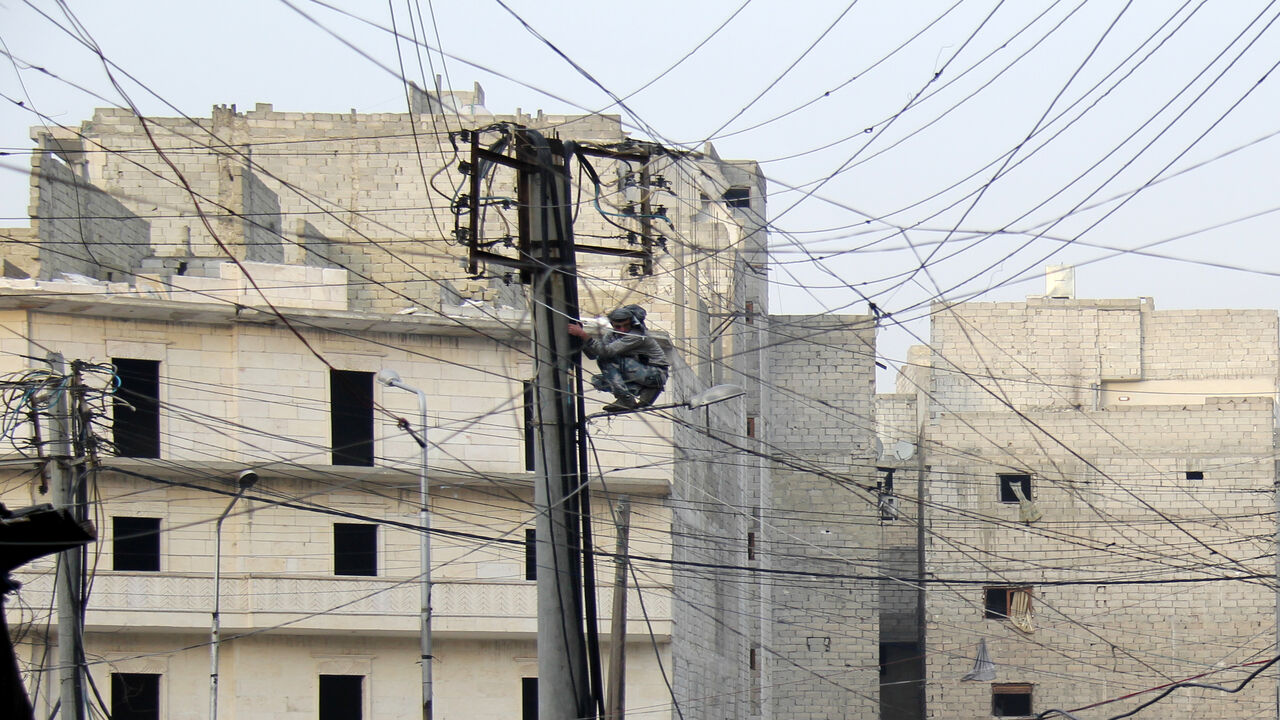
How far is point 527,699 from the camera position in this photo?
29.0 meters

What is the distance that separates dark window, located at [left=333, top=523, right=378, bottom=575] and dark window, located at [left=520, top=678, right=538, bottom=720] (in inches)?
119

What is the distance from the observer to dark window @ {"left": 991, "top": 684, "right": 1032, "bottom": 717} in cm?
3997

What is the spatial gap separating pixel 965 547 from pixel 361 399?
17.0m

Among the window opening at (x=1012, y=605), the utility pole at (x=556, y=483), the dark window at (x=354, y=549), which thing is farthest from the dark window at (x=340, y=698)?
the utility pole at (x=556, y=483)

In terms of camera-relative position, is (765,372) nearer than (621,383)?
No

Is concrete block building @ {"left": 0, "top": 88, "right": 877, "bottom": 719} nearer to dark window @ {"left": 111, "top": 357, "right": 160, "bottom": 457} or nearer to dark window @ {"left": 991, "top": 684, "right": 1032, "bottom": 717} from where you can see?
dark window @ {"left": 111, "top": 357, "right": 160, "bottom": 457}

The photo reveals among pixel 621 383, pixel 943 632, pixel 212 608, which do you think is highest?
pixel 621 383

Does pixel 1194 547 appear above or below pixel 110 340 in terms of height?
below

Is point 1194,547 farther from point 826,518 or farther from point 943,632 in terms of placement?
point 826,518

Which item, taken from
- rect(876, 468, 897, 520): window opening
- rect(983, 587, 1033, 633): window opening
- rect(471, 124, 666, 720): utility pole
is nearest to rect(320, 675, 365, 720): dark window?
rect(876, 468, 897, 520): window opening

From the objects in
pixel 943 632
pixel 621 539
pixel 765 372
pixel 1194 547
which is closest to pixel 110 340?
pixel 621 539

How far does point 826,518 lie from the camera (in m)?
39.6

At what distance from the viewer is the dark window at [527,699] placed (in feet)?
94.8

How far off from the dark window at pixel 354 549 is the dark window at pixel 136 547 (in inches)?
111
